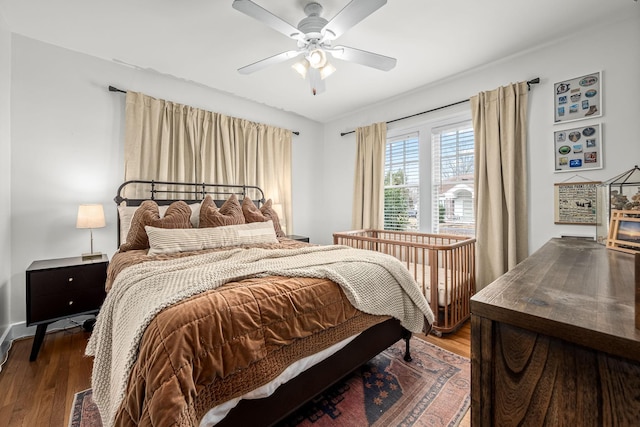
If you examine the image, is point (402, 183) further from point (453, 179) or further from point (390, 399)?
point (390, 399)

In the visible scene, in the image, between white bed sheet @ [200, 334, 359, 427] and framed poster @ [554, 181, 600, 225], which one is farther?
framed poster @ [554, 181, 600, 225]

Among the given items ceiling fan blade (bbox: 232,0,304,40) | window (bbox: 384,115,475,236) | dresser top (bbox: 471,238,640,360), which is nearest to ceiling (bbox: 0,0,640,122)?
ceiling fan blade (bbox: 232,0,304,40)

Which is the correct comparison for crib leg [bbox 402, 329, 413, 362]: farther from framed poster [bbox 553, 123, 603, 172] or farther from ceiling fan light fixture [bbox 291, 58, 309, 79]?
ceiling fan light fixture [bbox 291, 58, 309, 79]

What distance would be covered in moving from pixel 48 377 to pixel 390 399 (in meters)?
2.21

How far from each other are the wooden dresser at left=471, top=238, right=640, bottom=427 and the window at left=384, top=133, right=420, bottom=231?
294cm

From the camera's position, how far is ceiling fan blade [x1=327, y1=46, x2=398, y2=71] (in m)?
2.06

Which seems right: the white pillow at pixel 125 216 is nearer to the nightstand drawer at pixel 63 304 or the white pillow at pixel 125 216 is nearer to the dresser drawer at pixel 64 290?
the dresser drawer at pixel 64 290

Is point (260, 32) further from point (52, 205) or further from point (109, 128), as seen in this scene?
point (52, 205)

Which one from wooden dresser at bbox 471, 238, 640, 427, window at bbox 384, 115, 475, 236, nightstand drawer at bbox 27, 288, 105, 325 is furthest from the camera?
window at bbox 384, 115, 475, 236

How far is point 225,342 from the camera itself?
3.31 feet

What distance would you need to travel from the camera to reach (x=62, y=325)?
8.24 feet

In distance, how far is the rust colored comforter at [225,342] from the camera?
86cm

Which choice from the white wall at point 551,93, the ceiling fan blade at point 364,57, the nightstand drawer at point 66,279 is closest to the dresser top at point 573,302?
the ceiling fan blade at point 364,57

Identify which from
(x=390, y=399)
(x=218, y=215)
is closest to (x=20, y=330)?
(x=218, y=215)
